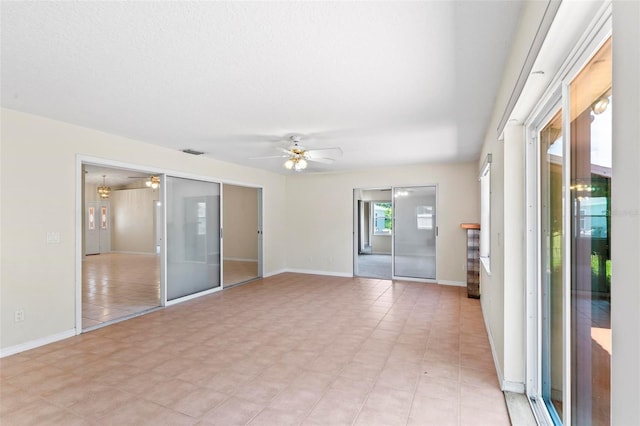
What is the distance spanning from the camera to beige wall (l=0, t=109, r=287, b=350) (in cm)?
299

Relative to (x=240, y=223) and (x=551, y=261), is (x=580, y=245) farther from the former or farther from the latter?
(x=240, y=223)

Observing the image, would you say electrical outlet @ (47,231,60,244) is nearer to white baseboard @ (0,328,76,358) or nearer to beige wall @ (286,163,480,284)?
white baseboard @ (0,328,76,358)

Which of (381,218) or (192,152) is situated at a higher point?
(192,152)

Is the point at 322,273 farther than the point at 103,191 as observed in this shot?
No

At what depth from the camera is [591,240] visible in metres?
1.32

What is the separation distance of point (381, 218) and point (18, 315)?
10276 mm

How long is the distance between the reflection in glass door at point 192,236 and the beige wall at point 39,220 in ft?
3.89

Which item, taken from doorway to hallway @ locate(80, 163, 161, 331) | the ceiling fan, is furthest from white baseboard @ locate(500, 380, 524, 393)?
doorway to hallway @ locate(80, 163, 161, 331)

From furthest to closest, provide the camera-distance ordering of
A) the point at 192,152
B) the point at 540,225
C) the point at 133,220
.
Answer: the point at 133,220
the point at 192,152
the point at 540,225

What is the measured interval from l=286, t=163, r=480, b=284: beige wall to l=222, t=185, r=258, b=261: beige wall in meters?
2.00

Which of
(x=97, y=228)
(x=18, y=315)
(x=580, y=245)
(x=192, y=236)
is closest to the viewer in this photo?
(x=580, y=245)

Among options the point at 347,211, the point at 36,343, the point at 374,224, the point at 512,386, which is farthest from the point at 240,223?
the point at 512,386

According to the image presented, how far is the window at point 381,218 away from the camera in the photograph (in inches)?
458

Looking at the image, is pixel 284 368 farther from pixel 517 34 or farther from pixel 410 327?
pixel 517 34
